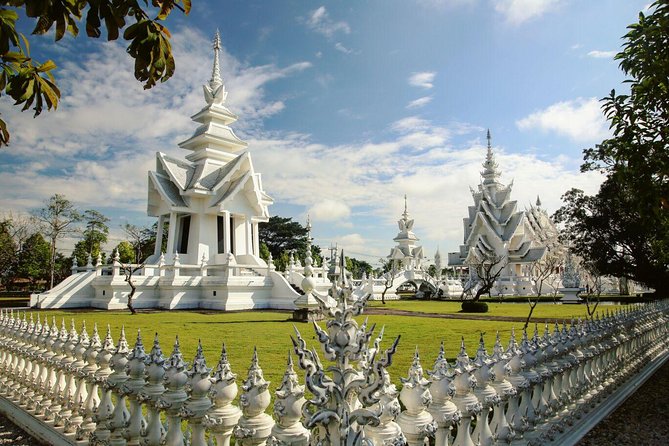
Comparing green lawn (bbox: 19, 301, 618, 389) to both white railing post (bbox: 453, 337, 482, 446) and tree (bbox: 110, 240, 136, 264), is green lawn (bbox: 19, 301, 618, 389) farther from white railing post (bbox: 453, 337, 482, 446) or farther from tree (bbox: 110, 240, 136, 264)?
tree (bbox: 110, 240, 136, 264)

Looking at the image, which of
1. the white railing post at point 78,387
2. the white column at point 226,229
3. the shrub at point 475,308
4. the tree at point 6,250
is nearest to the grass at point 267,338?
the white railing post at point 78,387

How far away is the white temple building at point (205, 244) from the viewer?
79.9ft

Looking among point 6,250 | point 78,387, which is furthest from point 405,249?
point 78,387

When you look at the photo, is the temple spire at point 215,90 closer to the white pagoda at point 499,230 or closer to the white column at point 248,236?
the white column at point 248,236

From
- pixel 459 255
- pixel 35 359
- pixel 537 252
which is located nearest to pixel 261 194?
pixel 35 359

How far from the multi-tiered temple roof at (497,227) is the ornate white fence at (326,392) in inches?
1802

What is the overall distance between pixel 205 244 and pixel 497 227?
3698 cm

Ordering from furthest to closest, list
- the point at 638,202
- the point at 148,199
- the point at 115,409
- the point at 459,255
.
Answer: the point at 459,255 → the point at 148,199 → the point at 638,202 → the point at 115,409

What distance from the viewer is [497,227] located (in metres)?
54.8

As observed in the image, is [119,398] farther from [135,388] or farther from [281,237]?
[281,237]

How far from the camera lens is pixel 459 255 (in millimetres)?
63438

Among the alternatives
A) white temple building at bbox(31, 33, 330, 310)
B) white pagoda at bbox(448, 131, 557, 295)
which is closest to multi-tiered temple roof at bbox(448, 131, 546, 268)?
white pagoda at bbox(448, 131, 557, 295)

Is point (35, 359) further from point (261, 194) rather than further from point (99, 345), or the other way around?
point (261, 194)

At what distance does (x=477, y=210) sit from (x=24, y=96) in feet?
193
